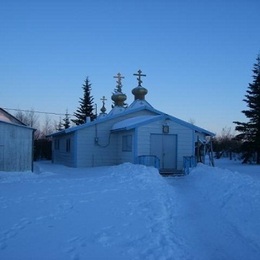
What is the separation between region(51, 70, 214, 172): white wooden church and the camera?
21.8 metres

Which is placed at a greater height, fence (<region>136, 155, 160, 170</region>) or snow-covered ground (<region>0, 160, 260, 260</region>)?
fence (<region>136, 155, 160, 170</region>)

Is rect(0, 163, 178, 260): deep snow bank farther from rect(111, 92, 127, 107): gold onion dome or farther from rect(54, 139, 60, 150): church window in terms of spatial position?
rect(111, 92, 127, 107): gold onion dome

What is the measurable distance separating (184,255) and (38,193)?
22.9 feet

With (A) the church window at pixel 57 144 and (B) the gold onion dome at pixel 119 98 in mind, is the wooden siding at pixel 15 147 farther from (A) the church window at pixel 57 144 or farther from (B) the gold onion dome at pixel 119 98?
(B) the gold onion dome at pixel 119 98

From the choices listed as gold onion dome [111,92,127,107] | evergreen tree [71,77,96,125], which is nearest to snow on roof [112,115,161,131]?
gold onion dome [111,92,127,107]

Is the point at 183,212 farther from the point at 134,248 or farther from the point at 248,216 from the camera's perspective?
the point at 134,248

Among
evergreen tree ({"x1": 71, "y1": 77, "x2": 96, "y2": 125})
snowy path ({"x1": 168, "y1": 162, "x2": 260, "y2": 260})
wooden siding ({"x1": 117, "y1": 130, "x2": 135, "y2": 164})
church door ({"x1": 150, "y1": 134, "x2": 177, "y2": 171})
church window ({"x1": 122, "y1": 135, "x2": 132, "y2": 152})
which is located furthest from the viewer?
evergreen tree ({"x1": 71, "y1": 77, "x2": 96, "y2": 125})

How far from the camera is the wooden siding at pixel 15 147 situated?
18562mm

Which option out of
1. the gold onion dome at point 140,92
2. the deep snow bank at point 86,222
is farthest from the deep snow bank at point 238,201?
the gold onion dome at point 140,92

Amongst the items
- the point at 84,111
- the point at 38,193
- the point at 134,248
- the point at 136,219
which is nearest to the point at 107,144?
the point at 38,193

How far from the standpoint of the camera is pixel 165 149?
73.7 ft

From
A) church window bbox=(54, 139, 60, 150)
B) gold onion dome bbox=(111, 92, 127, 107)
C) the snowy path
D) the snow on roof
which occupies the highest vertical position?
gold onion dome bbox=(111, 92, 127, 107)

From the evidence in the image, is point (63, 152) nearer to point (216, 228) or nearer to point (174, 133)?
point (174, 133)

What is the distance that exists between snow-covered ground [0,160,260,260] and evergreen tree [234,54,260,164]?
84.2 ft
